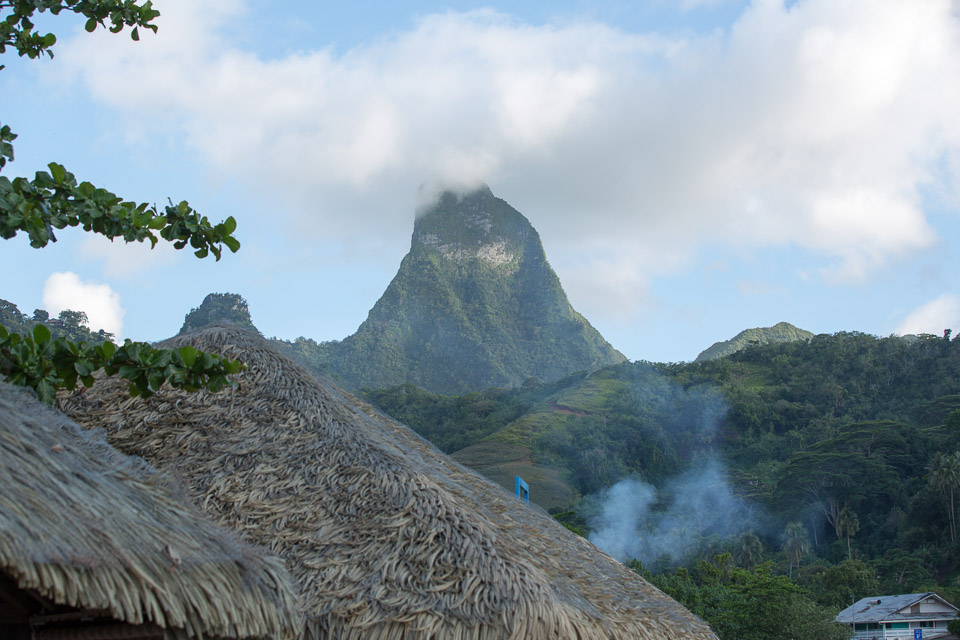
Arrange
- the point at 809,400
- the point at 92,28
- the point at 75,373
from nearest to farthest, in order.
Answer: the point at 75,373 < the point at 92,28 < the point at 809,400

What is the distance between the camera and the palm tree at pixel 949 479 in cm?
2886

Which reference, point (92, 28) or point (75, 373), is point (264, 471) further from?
point (92, 28)

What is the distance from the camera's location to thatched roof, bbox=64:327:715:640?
306cm

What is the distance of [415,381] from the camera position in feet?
239

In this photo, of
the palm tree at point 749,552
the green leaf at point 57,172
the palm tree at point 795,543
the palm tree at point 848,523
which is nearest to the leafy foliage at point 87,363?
the green leaf at point 57,172

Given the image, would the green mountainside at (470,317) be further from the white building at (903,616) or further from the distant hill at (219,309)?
the white building at (903,616)

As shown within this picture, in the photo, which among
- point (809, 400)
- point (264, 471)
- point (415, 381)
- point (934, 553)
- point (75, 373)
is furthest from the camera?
point (415, 381)

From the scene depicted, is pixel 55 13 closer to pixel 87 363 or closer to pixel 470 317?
pixel 87 363

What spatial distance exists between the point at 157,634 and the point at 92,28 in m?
2.09

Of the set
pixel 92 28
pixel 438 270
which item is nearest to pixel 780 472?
pixel 92 28

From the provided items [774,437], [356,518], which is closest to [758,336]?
[774,437]

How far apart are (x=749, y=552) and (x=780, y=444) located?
1409 centimetres

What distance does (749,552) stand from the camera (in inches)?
1139

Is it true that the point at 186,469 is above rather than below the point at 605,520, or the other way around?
below
